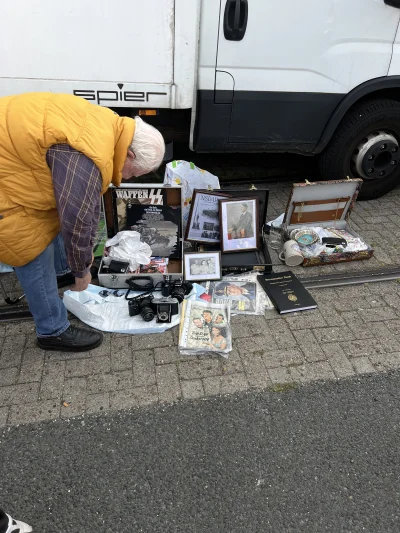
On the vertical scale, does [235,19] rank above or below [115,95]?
above

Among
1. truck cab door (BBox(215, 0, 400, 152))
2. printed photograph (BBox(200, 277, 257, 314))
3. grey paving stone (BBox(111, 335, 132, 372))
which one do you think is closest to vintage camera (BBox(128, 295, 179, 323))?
grey paving stone (BBox(111, 335, 132, 372))

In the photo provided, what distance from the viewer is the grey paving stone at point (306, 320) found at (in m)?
2.78

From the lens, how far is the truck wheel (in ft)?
12.0

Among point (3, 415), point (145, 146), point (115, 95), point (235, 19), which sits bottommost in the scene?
point (3, 415)

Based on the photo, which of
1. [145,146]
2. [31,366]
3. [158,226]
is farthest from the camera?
[158,226]

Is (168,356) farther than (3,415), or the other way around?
(168,356)

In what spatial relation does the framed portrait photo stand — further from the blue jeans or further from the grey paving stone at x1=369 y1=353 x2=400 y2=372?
the blue jeans

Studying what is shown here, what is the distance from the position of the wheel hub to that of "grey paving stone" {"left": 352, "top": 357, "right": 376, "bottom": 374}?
Answer: 2.12 metres

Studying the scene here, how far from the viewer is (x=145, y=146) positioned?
180 cm

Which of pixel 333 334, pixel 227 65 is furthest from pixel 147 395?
pixel 227 65

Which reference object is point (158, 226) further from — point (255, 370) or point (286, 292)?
point (255, 370)

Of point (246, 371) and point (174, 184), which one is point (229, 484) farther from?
point (174, 184)

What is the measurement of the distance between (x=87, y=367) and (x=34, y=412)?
377 mm

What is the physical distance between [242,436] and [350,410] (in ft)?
2.16
